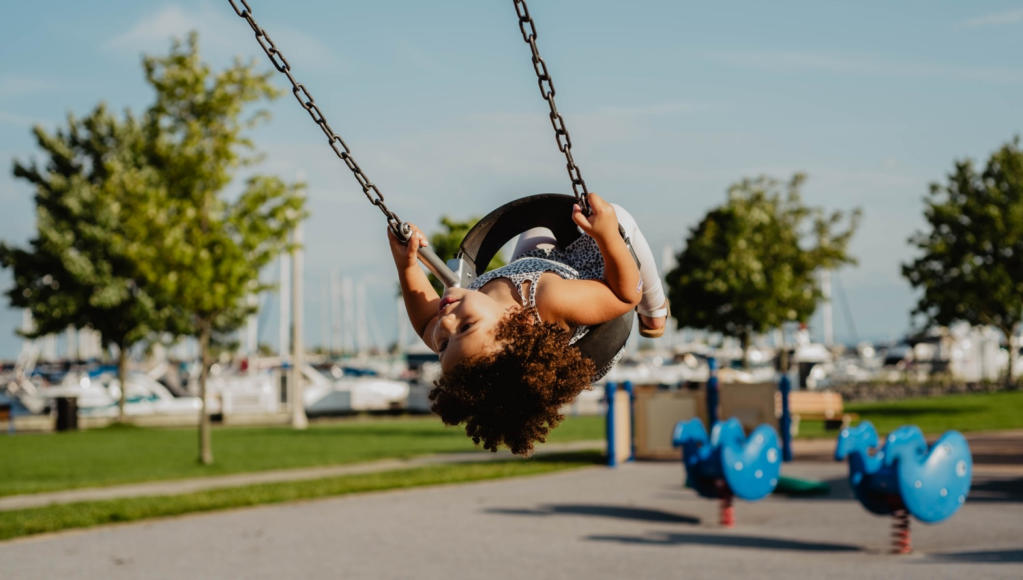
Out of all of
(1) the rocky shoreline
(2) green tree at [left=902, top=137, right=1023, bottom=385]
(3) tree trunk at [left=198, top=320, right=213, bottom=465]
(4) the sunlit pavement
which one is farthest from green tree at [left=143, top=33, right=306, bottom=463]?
(1) the rocky shoreline

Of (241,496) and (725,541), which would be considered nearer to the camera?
(725,541)

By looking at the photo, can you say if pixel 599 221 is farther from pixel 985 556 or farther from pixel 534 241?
pixel 985 556

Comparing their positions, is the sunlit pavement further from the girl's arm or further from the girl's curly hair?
the girl's curly hair

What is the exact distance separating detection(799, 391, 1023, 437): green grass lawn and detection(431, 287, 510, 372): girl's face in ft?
76.5

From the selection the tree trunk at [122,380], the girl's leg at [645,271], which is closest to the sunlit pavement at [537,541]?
the girl's leg at [645,271]

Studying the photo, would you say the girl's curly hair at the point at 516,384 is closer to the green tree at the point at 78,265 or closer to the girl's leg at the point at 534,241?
the girl's leg at the point at 534,241

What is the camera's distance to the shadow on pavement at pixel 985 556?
9398 millimetres

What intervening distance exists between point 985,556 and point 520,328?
8.27 metres

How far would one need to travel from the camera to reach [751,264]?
34.8m

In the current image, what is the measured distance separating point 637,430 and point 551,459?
2.31m

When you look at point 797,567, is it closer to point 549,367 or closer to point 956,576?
point 956,576

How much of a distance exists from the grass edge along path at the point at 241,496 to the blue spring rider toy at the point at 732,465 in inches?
203

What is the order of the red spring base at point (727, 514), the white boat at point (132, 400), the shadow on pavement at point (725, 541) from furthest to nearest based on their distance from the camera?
1. the white boat at point (132, 400)
2. the red spring base at point (727, 514)
3. the shadow on pavement at point (725, 541)

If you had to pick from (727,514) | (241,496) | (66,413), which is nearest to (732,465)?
(727,514)
